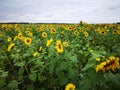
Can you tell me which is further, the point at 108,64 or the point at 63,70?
the point at 63,70

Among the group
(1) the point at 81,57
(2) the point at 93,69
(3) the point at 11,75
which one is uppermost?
(2) the point at 93,69

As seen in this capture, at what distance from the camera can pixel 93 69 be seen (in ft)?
6.47

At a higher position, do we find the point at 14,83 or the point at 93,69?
the point at 93,69

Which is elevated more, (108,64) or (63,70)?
(108,64)

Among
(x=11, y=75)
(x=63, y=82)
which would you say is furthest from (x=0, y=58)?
(x=63, y=82)

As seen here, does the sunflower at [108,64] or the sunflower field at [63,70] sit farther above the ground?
the sunflower at [108,64]

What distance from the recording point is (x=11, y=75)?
4438 millimetres

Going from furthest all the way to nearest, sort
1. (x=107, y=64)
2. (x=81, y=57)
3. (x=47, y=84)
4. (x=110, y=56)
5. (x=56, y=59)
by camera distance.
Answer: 1. (x=81, y=57)
2. (x=47, y=84)
3. (x=56, y=59)
4. (x=110, y=56)
5. (x=107, y=64)

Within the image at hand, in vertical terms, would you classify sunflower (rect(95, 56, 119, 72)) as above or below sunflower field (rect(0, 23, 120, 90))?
above

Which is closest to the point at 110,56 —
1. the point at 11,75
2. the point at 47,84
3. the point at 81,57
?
the point at 47,84

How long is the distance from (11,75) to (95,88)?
104 inches

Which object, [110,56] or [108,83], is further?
[110,56]

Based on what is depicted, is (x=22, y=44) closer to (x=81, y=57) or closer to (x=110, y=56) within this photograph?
(x=81, y=57)

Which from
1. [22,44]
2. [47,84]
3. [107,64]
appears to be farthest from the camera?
[22,44]
